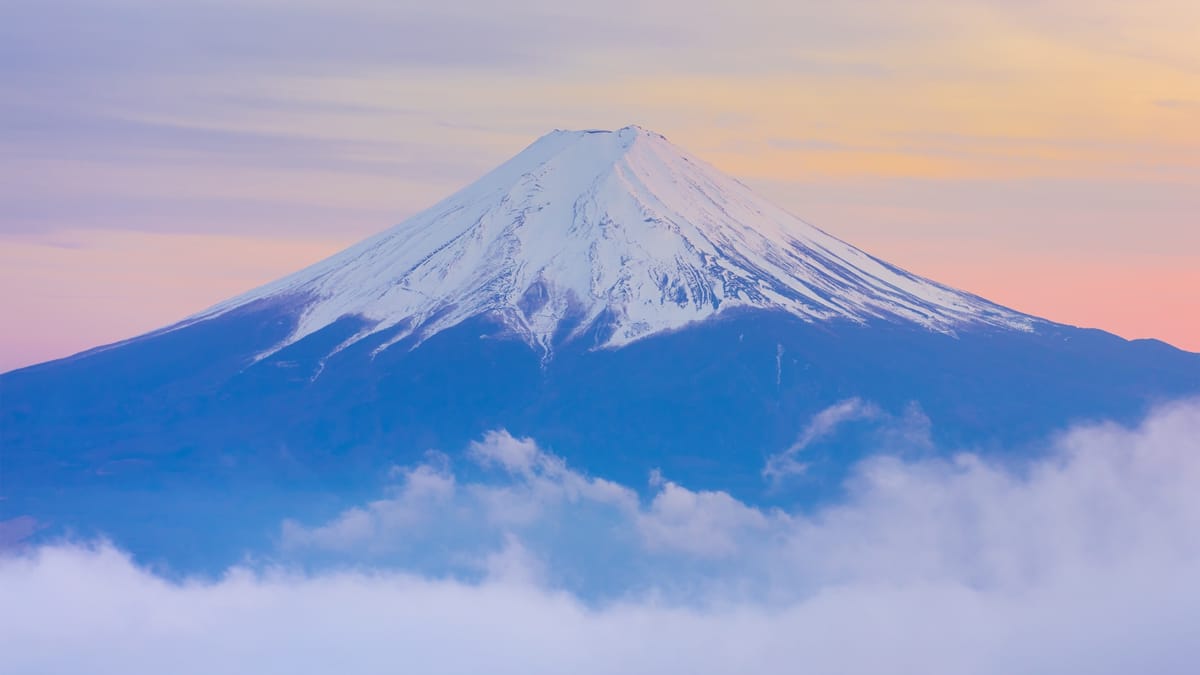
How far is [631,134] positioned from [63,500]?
1539 inches

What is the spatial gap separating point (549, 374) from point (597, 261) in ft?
23.4

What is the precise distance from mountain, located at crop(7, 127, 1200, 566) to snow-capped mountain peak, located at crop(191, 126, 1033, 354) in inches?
5.9

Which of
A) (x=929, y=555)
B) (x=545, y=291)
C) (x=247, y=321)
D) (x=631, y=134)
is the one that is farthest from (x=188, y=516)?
(x=929, y=555)

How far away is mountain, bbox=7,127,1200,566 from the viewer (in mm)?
144500

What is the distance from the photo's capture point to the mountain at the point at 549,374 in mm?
144500

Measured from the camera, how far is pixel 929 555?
155 meters

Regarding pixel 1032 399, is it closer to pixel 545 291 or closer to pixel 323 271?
pixel 545 291

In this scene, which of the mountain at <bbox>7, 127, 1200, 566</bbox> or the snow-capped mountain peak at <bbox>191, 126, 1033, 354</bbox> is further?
the snow-capped mountain peak at <bbox>191, 126, 1033, 354</bbox>

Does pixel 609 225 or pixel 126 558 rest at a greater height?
pixel 609 225

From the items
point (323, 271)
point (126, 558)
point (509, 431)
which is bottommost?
point (126, 558)

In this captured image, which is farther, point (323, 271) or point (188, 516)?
point (323, 271)

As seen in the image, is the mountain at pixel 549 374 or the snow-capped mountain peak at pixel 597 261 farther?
the snow-capped mountain peak at pixel 597 261

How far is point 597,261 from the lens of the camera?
481ft

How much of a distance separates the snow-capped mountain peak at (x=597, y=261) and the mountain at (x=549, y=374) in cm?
15
